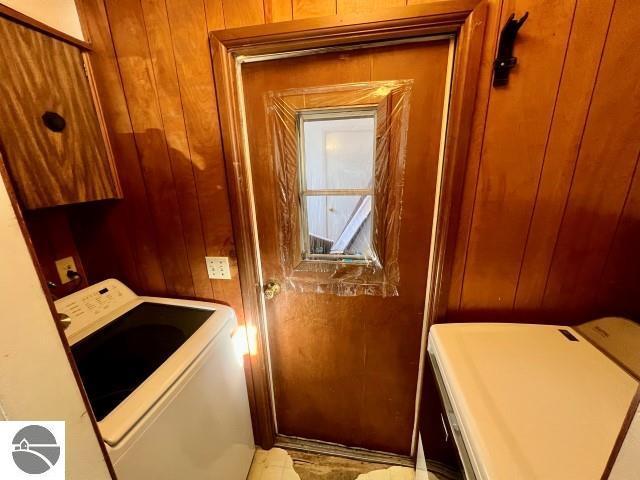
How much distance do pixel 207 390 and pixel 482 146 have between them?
1277 mm

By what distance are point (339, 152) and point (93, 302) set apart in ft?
3.93

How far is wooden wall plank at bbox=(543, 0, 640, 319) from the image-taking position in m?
0.71

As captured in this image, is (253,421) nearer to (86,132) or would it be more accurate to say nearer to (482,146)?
(86,132)

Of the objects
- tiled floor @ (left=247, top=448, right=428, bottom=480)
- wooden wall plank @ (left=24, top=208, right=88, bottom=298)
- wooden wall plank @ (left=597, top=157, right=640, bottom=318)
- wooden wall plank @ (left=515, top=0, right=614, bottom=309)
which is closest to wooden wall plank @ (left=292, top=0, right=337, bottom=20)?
wooden wall plank @ (left=515, top=0, right=614, bottom=309)

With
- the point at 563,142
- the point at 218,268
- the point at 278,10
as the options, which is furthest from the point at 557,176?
the point at 218,268

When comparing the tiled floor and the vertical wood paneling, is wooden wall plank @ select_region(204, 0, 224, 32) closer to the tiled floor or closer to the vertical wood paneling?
the vertical wood paneling

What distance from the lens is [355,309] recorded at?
114cm

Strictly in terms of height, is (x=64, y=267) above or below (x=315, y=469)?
above

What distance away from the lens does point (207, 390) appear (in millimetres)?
916

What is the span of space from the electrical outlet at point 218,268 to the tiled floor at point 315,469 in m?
1.04

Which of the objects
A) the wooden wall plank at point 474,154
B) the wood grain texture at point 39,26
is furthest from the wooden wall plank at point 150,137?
the wooden wall plank at point 474,154

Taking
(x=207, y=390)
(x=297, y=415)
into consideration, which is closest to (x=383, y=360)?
(x=297, y=415)

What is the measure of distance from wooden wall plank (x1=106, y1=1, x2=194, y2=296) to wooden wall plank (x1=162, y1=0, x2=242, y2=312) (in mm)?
127
